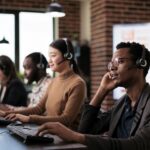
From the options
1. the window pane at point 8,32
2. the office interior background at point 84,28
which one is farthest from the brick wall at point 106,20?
the window pane at point 8,32

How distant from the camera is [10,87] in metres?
3.35

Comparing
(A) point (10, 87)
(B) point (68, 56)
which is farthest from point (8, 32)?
(B) point (68, 56)

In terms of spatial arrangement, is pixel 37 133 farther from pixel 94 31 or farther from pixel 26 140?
pixel 94 31

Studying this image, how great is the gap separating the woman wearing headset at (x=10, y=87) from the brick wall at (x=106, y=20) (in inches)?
72.8

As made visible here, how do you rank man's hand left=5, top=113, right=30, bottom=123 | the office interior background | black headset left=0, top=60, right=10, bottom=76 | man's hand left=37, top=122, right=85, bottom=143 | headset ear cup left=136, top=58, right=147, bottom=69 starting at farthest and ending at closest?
the office interior background < black headset left=0, top=60, right=10, bottom=76 < man's hand left=5, top=113, right=30, bottom=123 < headset ear cup left=136, top=58, right=147, bottom=69 < man's hand left=37, top=122, right=85, bottom=143

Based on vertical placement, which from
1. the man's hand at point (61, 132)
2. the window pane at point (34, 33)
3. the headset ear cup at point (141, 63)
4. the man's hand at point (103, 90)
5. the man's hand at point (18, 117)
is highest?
the window pane at point (34, 33)

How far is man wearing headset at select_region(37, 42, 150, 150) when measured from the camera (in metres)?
1.44

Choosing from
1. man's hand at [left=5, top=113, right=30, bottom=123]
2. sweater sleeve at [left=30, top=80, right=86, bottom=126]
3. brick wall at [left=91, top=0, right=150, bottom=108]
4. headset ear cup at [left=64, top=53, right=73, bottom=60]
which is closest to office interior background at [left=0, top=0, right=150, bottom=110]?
brick wall at [left=91, top=0, right=150, bottom=108]

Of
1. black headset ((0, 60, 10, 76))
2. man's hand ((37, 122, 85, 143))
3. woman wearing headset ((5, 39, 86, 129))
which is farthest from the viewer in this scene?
black headset ((0, 60, 10, 76))

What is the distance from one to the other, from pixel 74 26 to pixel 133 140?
192 inches

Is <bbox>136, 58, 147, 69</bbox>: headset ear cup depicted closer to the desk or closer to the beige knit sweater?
the beige knit sweater

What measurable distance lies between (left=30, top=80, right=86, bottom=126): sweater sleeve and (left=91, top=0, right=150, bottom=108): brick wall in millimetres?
2888

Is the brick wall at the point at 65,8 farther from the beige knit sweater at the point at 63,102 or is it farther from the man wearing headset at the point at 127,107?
the man wearing headset at the point at 127,107

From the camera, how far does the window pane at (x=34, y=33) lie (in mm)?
5852
